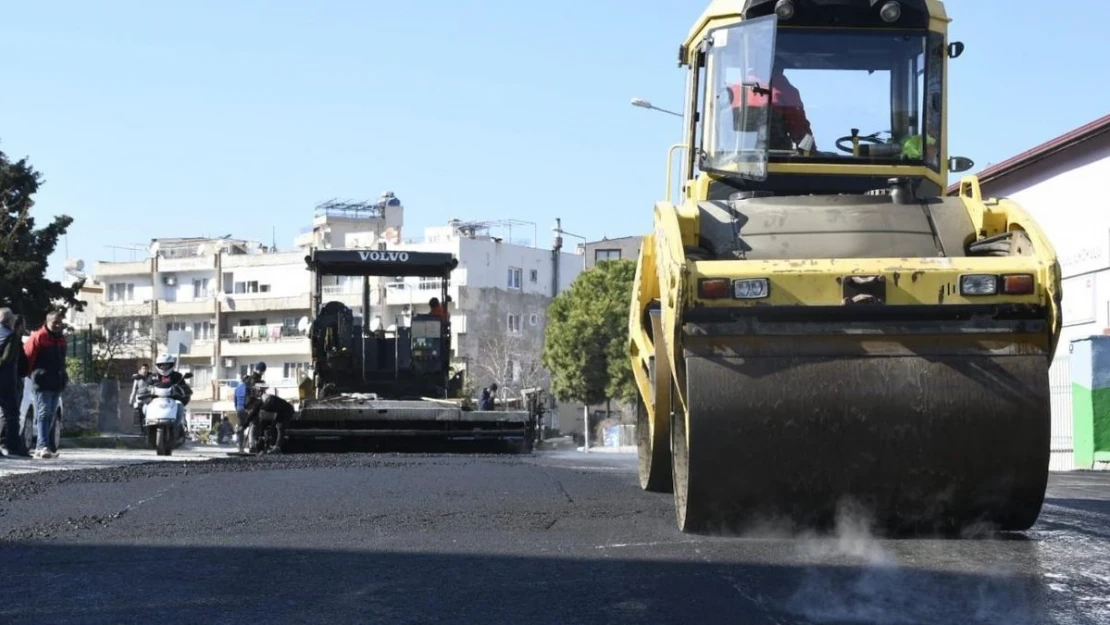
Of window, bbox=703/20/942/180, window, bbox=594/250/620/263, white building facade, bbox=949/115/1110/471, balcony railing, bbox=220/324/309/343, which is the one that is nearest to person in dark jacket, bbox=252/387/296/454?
window, bbox=703/20/942/180

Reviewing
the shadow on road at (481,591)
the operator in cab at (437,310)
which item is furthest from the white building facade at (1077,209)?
the shadow on road at (481,591)

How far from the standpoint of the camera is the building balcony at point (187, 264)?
280ft

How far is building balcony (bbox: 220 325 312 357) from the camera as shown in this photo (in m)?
80.2

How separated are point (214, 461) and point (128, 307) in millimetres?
73993

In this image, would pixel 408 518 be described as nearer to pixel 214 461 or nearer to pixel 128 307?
pixel 214 461

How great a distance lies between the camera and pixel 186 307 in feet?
279

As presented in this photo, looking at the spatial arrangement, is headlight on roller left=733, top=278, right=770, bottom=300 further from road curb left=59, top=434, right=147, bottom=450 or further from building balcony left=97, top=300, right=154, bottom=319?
building balcony left=97, top=300, right=154, bottom=319

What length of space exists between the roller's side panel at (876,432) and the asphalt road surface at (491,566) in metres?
0.24

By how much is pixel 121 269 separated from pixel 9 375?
249 feet

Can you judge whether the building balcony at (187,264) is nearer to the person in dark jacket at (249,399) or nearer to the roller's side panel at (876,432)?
the person in dark jacket at (249,399)

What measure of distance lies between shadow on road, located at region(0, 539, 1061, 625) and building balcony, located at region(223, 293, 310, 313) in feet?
240

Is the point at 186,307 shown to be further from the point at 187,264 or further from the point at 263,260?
the point at 263,260

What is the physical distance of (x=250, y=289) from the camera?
8438 centimetres

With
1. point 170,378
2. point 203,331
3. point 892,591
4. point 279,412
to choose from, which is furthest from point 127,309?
point 892,591
